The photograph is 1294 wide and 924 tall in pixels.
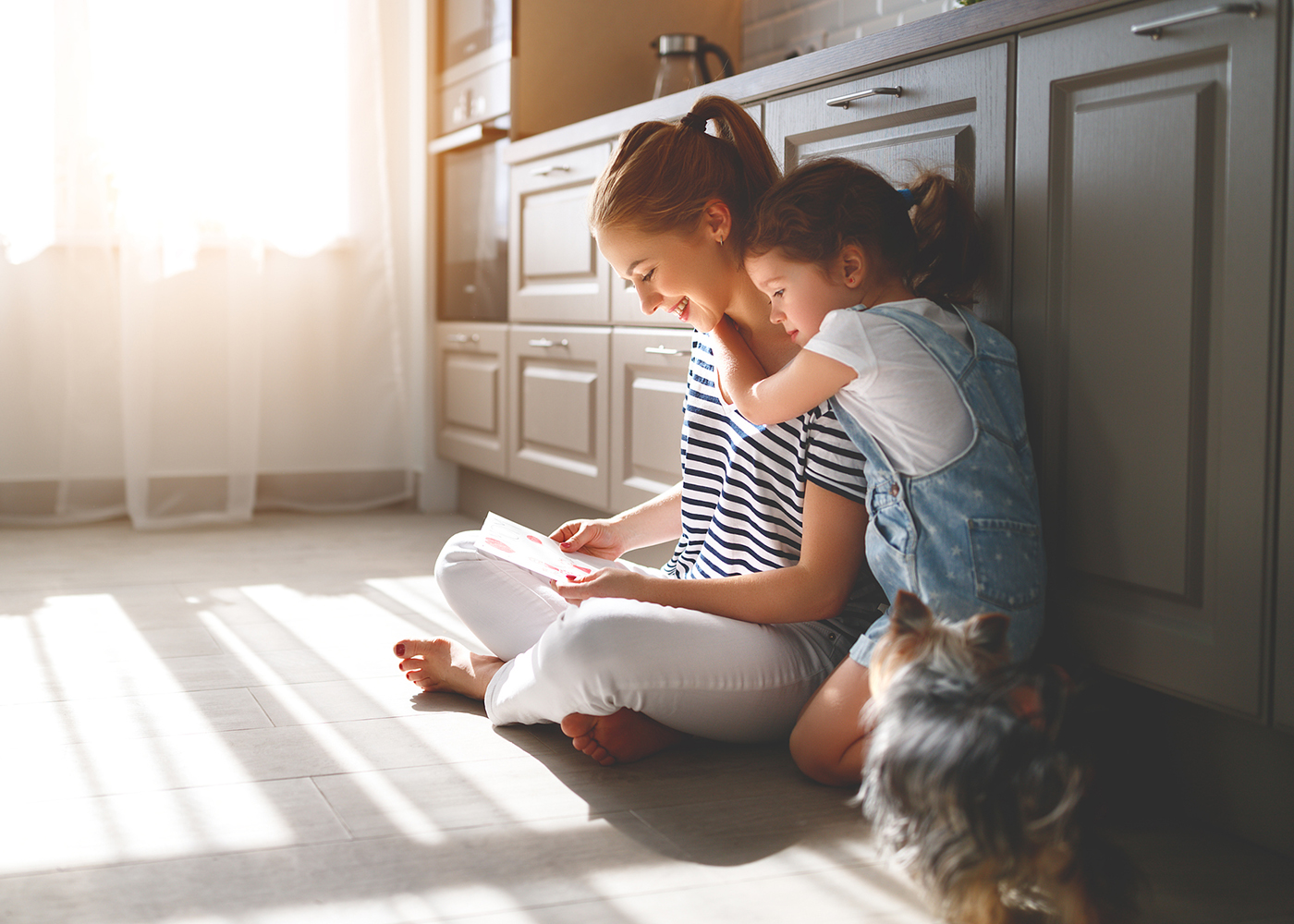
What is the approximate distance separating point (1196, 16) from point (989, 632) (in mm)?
599

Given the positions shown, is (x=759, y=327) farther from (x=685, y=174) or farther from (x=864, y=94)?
(x=864, y=94)

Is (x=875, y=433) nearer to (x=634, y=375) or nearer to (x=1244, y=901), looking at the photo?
(x=1244, y=901)

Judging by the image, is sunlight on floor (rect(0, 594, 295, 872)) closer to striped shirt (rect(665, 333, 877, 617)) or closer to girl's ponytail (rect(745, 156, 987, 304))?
striped shirt (rect(665, 333, 877, 617))

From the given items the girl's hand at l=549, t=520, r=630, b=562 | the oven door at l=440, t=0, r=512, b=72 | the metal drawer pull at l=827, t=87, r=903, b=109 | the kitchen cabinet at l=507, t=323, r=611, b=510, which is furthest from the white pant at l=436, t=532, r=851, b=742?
the oven door at l=440, t=0, r=512, b=72

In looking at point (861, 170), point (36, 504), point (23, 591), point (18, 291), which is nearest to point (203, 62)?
point (18, 291)

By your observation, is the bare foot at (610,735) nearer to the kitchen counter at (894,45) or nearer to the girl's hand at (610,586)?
the girl's hand at (610,586)

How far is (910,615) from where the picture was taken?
0.96 meters

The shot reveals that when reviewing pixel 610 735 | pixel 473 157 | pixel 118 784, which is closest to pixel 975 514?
pixel 610 735

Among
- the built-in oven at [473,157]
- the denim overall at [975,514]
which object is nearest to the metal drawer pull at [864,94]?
the denim overall at [975,514]

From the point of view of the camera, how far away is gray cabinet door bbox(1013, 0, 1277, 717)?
1.06 metres

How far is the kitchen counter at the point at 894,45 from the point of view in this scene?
4.10 ft

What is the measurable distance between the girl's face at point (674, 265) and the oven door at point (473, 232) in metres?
1.54

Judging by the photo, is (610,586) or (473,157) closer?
(610,586)

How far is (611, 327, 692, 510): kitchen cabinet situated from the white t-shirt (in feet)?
2.81
